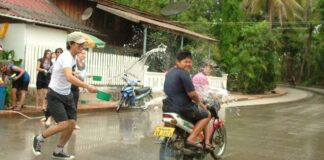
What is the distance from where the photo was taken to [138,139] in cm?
1009

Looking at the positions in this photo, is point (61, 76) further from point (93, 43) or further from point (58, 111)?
point (93, 43)

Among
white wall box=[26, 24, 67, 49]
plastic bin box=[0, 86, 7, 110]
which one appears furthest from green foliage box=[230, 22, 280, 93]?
plastic bin box=[0, 86, 7, 110]

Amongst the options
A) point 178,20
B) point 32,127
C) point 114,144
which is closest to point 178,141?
point 114,144

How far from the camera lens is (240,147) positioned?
9.91 metres

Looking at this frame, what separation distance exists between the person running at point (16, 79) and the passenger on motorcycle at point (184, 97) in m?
6.71

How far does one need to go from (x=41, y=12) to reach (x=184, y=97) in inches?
460

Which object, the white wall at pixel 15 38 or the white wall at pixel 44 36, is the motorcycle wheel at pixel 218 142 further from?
the white wall at pixel 44 36

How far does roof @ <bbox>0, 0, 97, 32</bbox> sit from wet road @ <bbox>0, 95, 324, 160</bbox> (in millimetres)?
3957

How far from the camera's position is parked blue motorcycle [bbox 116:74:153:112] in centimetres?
Result: 1608

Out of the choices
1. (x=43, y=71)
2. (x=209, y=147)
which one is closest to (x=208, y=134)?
(x=209, y=147)

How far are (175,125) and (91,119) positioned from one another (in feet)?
21.6

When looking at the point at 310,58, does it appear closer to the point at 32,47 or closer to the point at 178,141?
the point at 32,47

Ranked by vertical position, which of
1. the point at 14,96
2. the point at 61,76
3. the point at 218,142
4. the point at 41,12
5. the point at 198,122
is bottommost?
the point at 218,142

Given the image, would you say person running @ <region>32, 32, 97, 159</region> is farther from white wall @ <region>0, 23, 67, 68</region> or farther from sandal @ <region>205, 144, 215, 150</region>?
white wall @ <region>0, 23, 67, 68</region>
